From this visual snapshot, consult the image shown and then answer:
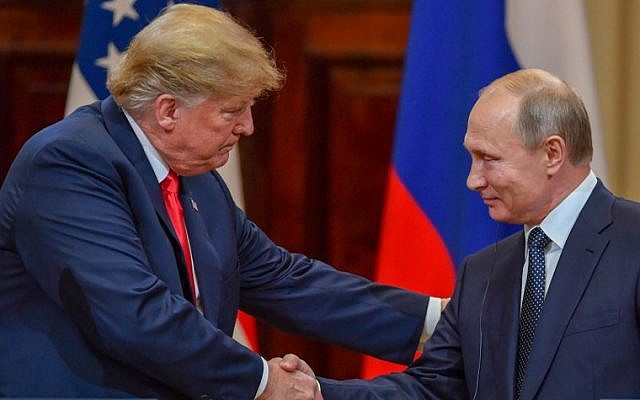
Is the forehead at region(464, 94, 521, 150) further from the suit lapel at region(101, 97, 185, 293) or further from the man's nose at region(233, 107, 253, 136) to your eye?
the suit lapel at region(101, 97, 185, 293)

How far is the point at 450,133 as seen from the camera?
3.23 m

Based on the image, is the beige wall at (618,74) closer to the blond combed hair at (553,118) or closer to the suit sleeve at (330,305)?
the suit sleeve at (330,305)

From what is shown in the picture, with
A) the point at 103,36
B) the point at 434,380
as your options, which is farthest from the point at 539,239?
the point at 103,36

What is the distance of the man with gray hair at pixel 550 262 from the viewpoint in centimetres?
234

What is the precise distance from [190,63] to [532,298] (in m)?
0.81

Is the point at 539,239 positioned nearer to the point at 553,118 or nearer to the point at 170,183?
the point at 553,118

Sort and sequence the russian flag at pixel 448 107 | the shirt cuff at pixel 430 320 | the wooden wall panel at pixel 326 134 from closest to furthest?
1. the shirt cuff at pixel 430 320
2. the russian flag at pixel 448 107
3. the wooden wall panel at pixel 326 134

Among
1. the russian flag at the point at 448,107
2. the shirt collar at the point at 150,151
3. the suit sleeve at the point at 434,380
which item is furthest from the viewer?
the russian flag at the point at 448,107

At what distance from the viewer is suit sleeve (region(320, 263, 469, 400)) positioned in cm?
270

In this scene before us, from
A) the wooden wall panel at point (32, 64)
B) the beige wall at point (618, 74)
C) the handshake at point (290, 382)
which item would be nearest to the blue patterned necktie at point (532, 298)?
the handshake at point (290, 382)

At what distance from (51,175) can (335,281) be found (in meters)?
0.85

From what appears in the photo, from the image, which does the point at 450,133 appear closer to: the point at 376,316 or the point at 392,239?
the point at 392,239

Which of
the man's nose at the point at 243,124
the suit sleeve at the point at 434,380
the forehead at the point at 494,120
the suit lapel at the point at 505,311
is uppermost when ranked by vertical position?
the forehead at the point at 494,120

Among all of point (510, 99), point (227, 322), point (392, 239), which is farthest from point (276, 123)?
point (510, 99)
